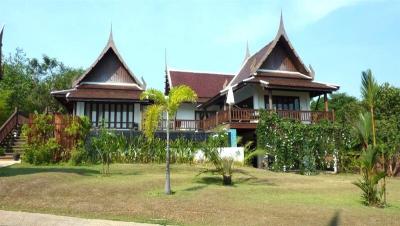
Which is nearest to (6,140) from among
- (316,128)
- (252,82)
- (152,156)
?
(152,156)

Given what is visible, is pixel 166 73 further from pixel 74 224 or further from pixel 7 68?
pixel 74 224

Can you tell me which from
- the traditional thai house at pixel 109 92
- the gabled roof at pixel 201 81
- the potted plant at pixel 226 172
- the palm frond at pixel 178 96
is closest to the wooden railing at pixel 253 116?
the traditional thai house at pixel 109 92

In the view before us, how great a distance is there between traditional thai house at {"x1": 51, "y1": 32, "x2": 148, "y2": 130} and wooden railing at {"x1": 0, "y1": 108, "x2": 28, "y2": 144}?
232 cm

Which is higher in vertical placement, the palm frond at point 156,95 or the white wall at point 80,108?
the white wall at point 80,108

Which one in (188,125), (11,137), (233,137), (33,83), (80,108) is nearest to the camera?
(233,137)

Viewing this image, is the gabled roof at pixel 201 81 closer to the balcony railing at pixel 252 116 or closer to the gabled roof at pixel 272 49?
the gabled roof at pixel 272 49

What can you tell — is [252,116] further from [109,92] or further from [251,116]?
[109,92]

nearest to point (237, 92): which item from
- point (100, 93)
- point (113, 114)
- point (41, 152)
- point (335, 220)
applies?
point (113, 114)

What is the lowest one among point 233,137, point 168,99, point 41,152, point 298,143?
point 41,152

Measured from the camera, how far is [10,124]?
24688 millimetres

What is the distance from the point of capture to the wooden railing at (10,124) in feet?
77.8

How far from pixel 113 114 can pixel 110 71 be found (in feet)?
9.40

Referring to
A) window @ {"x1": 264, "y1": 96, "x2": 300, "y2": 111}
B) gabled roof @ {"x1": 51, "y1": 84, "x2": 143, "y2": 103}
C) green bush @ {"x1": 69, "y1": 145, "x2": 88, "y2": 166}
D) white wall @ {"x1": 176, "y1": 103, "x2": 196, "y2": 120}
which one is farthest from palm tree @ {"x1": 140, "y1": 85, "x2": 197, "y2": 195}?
white wall @ {"x1": 176, "y1": 103, "x2": 196, "y2": 120}

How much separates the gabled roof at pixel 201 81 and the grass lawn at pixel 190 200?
18.3 meters
